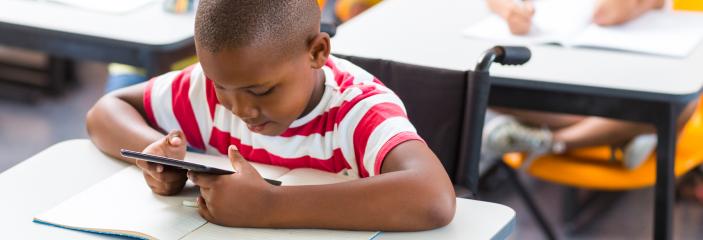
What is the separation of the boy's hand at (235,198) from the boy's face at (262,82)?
11 centimetres

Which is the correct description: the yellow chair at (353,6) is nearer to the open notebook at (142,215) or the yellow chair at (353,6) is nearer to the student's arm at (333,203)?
the open notebook at (142,215)

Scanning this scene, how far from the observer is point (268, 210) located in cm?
143

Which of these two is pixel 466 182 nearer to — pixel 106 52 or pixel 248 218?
pixel 248 218

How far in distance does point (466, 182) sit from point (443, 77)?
20 centimetres

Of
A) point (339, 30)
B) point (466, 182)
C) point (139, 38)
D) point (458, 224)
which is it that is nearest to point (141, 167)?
point (458, 224)

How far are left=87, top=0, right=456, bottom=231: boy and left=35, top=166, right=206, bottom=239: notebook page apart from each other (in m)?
0.02

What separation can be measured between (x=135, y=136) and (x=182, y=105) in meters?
0.10

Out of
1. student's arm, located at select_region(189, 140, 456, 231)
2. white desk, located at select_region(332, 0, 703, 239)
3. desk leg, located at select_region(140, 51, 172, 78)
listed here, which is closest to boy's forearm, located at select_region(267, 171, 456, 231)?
student's arm, located at select_region(189, 140, 456, 231)

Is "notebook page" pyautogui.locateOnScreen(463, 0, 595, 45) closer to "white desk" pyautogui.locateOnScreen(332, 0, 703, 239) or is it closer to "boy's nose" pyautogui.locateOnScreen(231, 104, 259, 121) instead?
"white desk" pyautogui.locateOnScreen(332, 0, 703, 239)

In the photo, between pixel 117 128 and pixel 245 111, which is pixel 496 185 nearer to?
pixel 117 128

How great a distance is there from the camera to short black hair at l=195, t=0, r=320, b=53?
145 cm

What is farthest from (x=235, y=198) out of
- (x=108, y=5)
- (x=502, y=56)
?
(x=108, y=5)

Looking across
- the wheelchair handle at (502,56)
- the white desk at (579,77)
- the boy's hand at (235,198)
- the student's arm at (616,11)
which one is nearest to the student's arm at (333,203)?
the boy's hand at (235,198)

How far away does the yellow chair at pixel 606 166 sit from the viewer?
2648mm
